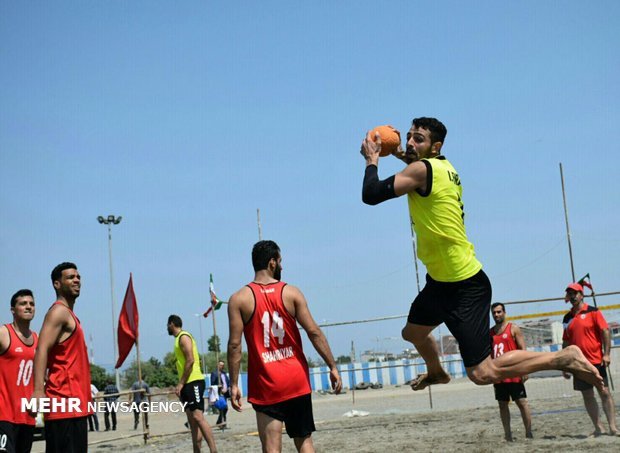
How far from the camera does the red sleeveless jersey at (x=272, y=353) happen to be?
558 cm

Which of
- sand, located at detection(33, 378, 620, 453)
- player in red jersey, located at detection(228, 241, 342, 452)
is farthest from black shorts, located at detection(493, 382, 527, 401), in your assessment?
player in red jersey, located at detection(228, 241, 342, 452)

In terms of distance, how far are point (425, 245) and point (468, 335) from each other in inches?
28.4

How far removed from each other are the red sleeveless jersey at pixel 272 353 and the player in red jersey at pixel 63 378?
4.24ft

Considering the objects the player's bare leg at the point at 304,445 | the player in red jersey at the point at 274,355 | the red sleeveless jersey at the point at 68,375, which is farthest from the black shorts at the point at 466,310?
the red sleeveless jersey at the point at 68,375

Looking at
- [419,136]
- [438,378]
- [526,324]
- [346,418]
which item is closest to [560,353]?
[438,378]

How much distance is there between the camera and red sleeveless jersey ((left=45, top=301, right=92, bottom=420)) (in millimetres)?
5605

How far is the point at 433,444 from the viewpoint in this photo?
35.0ft

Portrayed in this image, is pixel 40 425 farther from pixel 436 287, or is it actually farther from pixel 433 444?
pixel 436 287

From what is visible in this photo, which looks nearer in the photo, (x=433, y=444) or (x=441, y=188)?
(x=441, y=188)

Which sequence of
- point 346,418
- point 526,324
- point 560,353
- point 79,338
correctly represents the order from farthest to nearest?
point 526,324 < point 346,418 < point 79,338 < point 560,353

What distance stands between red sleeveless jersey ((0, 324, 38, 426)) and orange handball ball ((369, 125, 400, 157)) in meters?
3.90

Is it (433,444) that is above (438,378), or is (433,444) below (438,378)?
below

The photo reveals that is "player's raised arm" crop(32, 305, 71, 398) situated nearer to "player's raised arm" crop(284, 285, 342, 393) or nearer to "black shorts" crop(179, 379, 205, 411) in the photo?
"player's raised arm" crop(284, 285, 342, 393)

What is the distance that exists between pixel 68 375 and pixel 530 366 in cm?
342
